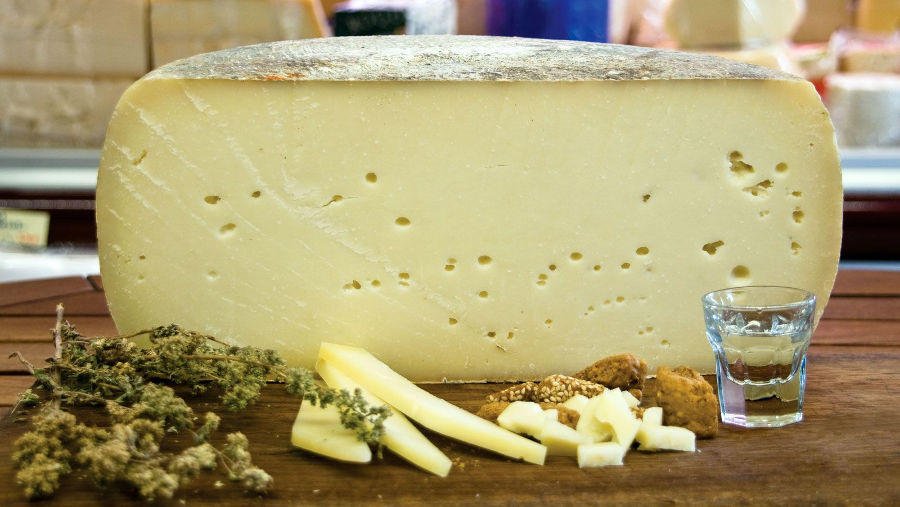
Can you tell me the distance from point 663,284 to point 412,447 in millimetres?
501

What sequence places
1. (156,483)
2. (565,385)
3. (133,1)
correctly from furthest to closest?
(133,1) → (565,385) → (156,483)

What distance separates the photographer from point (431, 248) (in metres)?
1.48

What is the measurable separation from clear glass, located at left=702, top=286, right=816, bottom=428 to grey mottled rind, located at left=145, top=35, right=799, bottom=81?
0.32m

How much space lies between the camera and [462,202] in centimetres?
147

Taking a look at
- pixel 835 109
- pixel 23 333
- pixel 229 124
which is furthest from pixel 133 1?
pixel 835 109

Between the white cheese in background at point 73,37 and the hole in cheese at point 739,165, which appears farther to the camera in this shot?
the white cheese in background at point 73,37

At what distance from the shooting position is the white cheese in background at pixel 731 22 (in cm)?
244

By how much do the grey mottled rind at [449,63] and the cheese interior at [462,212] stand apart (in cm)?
2

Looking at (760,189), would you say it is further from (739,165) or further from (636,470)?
(636,470)

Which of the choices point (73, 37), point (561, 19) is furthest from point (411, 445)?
point (73, 37)

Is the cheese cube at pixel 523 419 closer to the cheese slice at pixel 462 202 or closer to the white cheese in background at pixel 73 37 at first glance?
the cheese slice at pixel 462 202

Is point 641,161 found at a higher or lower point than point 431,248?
higher

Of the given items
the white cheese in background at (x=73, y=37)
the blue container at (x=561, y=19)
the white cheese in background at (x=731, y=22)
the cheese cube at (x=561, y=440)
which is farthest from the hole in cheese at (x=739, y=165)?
the white cheese in background at (x=73, y=37)

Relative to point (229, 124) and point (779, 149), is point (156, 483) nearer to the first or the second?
point (229, 124)
